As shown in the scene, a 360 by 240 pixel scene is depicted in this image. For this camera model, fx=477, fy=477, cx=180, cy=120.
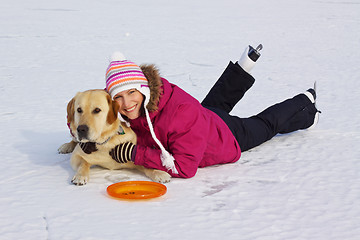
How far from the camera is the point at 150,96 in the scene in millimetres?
2918

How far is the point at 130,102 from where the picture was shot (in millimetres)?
2906

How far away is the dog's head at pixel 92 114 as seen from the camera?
2781 millimetres

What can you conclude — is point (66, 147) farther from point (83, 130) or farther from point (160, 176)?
point (160, 176)

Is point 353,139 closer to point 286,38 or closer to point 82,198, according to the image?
point 82,198

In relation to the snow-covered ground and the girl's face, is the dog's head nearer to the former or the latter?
the girl's face

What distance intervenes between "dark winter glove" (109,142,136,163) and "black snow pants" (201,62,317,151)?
0.97 m

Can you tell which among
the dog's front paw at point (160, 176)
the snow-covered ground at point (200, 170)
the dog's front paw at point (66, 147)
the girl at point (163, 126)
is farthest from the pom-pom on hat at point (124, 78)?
the dog's front paw at point (66, 147)

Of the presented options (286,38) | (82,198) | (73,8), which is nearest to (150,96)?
(82,198)

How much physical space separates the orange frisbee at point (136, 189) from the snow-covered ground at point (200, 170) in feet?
0.20

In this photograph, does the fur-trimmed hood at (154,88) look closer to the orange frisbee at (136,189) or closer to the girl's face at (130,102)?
the girl's face at (130,102)

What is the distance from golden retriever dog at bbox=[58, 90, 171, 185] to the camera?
2.80m

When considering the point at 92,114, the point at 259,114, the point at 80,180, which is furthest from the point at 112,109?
the point at 259,114

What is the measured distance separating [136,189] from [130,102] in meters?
0.53

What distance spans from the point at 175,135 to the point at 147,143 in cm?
26
